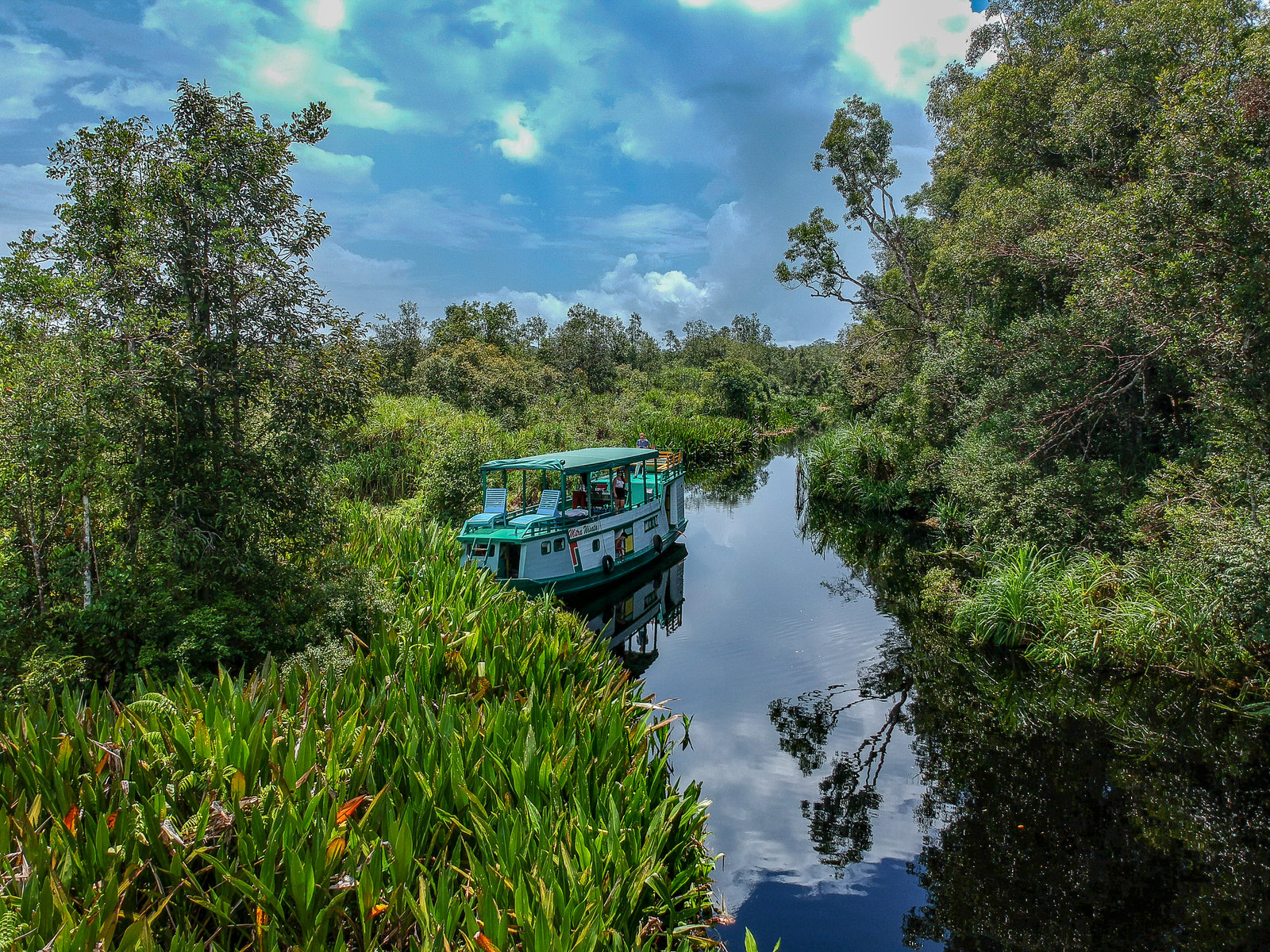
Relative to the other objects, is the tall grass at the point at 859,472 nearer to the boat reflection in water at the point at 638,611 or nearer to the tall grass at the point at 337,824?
the boat reflection in water at the point at 638,611

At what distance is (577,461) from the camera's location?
13781mm

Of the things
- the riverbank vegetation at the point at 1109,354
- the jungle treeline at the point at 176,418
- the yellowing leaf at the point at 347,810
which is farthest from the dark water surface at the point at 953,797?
the jungle treeline at the point at 176,418

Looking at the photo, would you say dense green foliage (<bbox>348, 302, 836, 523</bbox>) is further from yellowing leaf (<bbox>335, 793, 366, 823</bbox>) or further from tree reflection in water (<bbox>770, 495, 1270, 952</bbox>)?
tree reflection in water (<bbox>770, 495, 1270, 952</bbox>)

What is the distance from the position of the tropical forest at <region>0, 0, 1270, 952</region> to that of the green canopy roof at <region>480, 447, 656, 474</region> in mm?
208

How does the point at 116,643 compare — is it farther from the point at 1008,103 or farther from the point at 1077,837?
the point at 1008,103

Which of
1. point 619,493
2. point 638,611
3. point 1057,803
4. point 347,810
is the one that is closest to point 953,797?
point 1057,803

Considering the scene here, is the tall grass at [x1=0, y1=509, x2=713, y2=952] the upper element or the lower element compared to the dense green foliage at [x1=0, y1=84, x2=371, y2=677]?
lower

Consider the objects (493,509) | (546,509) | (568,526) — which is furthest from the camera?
(493,509)

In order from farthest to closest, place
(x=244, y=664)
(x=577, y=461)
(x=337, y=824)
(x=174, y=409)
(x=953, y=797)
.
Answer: (x=577, y=461) → (x=953, y=797) → (x=174, y=409) → (x=244, y=664) → (x=337, y=824)

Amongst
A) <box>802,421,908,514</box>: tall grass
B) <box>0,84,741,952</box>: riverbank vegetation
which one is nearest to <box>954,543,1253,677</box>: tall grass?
<box>0,84,741,952</box>: riverbank vegetation

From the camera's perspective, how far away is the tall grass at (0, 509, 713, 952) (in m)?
3.24

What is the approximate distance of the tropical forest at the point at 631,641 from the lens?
3773 millimetres

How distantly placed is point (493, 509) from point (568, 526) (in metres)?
1.67

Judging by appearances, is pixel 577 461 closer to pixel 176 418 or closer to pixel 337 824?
pixel 176 418
